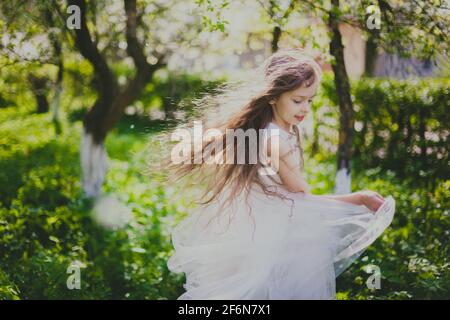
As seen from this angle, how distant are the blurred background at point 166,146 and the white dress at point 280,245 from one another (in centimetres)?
54

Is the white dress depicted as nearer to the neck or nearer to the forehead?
the neck

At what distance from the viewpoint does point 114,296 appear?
3951 mm

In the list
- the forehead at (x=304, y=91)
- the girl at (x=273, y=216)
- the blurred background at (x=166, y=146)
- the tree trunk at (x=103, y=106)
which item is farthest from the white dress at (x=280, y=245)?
the tree trunk at (x=103, y=106)

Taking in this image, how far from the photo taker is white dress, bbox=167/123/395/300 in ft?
9.63

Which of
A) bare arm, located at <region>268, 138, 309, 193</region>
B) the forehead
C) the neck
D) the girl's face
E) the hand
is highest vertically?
the forehead

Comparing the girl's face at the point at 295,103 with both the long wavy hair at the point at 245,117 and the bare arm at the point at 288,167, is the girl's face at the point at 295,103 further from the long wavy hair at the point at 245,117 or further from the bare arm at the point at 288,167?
the bare arm at the point at 288,167

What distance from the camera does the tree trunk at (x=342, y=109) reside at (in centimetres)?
442

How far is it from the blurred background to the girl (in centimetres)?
49

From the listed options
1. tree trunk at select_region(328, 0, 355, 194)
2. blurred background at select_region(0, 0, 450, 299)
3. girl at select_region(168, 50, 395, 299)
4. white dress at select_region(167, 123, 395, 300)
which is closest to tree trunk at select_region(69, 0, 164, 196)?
blurred background at select_region(0, 0, 450, 299)

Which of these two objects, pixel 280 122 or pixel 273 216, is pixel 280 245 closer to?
pixel 273 216

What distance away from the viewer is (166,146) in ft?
12.0

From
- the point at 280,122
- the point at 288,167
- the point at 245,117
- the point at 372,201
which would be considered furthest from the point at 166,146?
the point at 372,201

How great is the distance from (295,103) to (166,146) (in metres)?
0.99
